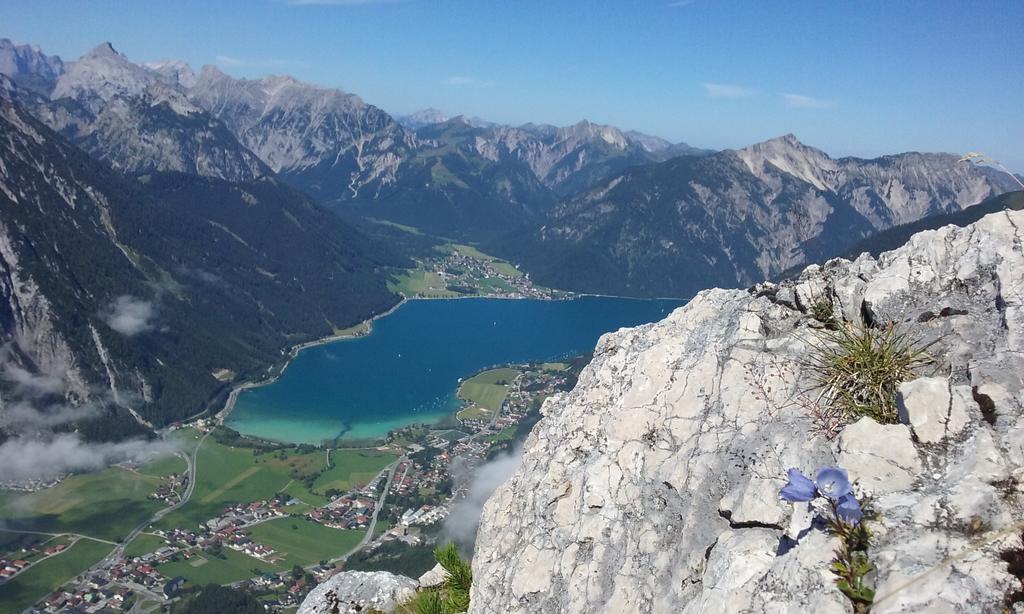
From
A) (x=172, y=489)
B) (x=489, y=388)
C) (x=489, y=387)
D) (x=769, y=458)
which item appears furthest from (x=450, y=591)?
(x=489, y=387)

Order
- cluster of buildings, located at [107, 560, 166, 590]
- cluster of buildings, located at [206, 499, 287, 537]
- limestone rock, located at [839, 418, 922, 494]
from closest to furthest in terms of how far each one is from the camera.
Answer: limestone rock, located at [839, 418, 922, 494] → cluster of buildings, located at [107, 560, 166, 590] → cluster of buildings, located at [206, 499, 287, 537]

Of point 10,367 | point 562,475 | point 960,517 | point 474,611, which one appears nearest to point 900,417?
point 960,517

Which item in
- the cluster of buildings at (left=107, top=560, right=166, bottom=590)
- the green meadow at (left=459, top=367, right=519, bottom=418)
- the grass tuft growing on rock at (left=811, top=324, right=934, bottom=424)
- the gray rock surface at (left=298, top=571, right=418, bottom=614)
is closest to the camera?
the grass tuft growing on rock at (left=811, top=324, right=934, bottom=424)

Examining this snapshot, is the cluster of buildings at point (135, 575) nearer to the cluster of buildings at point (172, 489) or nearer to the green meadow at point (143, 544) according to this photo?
the green meadow at point (143, 544)

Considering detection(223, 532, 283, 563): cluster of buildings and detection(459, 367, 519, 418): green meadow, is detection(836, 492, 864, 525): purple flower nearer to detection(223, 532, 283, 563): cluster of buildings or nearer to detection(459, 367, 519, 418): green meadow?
detection(223, 532, 283, 563): cluster of buildings

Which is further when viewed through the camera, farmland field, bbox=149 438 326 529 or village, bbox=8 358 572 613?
farmland field, bbox=149 438 326 529

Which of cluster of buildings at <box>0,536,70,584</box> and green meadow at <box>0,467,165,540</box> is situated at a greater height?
cluster of buildings at <box>0,536,70,584</box>

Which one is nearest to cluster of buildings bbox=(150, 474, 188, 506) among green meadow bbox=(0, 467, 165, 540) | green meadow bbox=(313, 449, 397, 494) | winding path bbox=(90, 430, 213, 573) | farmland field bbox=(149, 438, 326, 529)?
winding path bbox=(90, 430, 213, 573)
